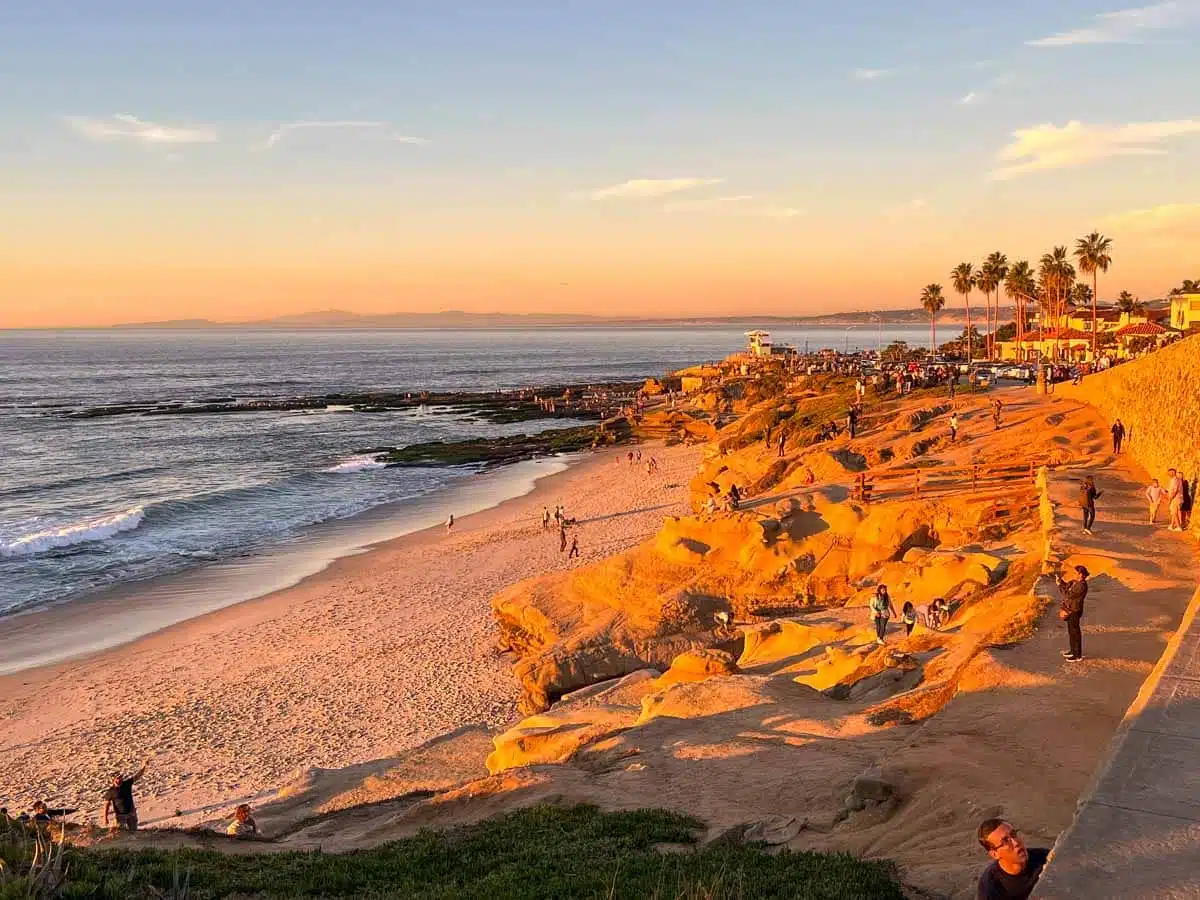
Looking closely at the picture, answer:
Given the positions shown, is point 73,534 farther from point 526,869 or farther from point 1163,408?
point 1163,408

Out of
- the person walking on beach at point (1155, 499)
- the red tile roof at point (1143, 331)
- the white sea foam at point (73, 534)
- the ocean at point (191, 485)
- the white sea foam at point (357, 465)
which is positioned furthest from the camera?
the red tile roof at point (1143, 331)

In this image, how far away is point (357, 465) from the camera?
56.0 metres

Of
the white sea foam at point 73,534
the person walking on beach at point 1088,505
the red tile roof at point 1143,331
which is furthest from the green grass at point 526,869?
the red tile roof at point 1143,331

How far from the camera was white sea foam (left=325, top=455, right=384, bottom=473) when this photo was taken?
179 feet

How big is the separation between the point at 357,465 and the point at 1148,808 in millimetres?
53488

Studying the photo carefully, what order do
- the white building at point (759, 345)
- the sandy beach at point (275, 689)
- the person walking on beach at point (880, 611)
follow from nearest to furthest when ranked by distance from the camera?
the person walking on beach at point (880, 611) → the sandy beach at point (275, 689) → the white building at point (759, 345)

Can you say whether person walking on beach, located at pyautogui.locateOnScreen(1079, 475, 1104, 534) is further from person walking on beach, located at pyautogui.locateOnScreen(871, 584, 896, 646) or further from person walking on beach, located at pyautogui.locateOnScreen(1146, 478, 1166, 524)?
person walking on beach, located at pyautogui.locateOnScreen(871, 584, 896, 646)

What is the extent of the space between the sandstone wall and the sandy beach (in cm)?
1477

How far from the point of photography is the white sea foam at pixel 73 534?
3547 centimetres

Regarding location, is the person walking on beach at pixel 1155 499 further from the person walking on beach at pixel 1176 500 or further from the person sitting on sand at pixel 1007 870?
the person sitting on sand at pixel 1007 870

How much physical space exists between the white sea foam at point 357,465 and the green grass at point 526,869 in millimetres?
46423

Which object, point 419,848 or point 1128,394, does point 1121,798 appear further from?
point 1128,394

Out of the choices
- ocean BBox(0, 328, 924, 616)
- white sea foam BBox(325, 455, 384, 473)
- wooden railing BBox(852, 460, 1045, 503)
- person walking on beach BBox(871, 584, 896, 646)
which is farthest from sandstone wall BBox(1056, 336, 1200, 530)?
white sea foam BBox(325, 455, 384, 473)

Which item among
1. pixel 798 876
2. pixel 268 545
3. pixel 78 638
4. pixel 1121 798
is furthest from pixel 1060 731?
pixel 268 545
